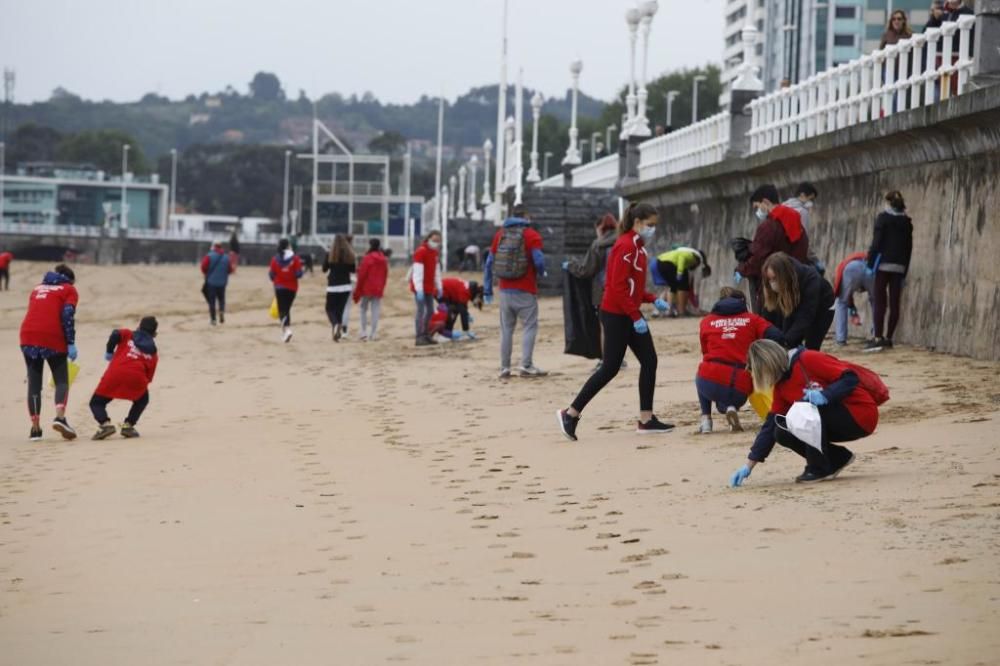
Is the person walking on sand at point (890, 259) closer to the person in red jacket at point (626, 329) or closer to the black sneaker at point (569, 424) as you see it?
the person in red jacket at point (626, 329)

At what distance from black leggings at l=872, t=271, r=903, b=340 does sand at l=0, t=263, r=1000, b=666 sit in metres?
1.44

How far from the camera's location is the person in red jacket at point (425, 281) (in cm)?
2150

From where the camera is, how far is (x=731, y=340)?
436 inches


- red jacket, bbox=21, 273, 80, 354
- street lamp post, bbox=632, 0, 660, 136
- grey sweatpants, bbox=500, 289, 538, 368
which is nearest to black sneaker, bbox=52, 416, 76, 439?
red jacket, bbox=21, 273, 80, 354

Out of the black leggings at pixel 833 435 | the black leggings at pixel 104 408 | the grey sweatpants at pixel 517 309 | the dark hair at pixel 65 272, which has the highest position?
the dark hair at pixel 65 272

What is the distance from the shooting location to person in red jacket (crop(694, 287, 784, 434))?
11.0 metres

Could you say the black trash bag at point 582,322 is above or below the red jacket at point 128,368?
above

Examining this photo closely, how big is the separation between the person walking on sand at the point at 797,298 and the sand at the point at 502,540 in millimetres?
775

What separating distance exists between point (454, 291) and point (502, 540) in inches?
598

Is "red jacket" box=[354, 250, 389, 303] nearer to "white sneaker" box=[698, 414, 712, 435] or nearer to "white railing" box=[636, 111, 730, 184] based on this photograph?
"white railing" box=[636, 111, 730, 184]

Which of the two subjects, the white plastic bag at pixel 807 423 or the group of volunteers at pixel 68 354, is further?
the group of volunteers at pixel 68 354

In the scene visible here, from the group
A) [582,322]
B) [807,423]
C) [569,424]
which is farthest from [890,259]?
[807,423]

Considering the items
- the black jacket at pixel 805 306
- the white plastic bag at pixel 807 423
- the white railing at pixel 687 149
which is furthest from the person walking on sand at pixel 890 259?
the white railing at pixel 687 149

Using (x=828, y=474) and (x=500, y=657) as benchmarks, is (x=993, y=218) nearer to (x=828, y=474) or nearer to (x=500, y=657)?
(x=828, y=474)
